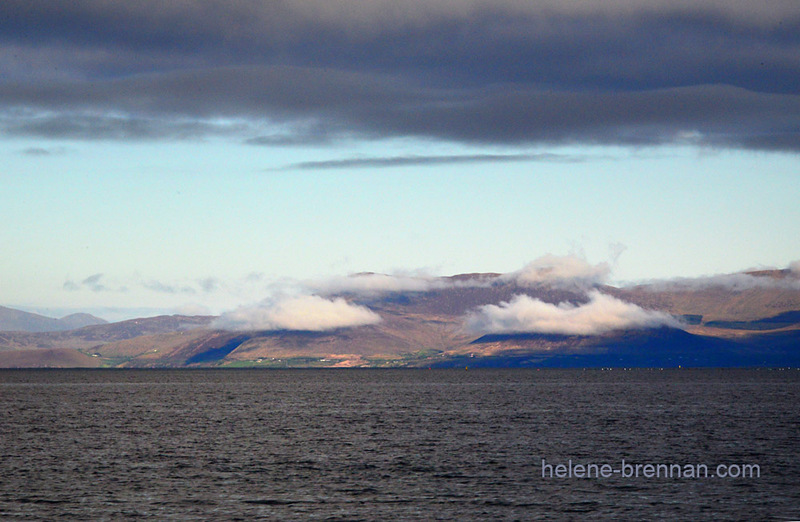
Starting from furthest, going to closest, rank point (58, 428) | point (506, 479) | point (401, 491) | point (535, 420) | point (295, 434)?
point (535, 420), point (58, 428), point (295, 434), point (506, 479), point (401, 491)

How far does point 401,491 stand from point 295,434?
6205cm

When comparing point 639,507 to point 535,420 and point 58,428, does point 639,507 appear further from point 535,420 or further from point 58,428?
point 58,428

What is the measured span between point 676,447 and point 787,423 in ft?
176

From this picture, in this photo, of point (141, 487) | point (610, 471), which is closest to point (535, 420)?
point (610, 471)

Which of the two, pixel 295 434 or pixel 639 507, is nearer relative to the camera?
pixel 639 507

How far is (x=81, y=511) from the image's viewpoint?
250 ft

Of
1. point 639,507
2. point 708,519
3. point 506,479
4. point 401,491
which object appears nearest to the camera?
point 708,519

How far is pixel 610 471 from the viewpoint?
97.8 metres

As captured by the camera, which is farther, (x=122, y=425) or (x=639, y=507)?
(x=122, y=425)

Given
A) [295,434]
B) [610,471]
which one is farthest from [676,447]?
[295,434]

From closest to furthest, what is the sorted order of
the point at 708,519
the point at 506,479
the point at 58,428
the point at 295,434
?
the point at 708,519 < the point at 506,479 < the point at 295,434 < the point at 58,428

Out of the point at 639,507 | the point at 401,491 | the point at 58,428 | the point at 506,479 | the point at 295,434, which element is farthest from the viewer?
the point at 58,428

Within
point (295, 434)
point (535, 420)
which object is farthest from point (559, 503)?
point (535, 420)

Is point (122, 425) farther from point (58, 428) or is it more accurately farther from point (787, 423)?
point (787, 423)
